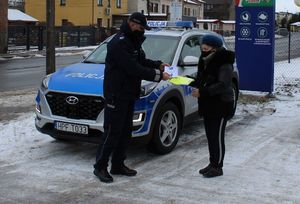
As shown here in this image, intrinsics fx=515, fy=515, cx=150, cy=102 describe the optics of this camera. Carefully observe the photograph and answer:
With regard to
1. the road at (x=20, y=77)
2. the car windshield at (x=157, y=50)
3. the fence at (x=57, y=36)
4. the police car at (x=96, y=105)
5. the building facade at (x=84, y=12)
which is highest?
the building facade at (x=84, y=12)

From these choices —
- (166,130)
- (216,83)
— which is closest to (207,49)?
(216,83)

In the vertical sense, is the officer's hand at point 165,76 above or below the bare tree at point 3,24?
below

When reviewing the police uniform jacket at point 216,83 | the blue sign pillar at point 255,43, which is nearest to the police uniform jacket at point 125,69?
the police uniform jacket at point 216,83

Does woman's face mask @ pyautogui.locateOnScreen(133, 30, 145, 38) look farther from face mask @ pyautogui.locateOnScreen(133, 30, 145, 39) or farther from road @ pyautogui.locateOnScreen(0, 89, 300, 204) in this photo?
road @ pyautogui.locateOnScreen(0, 89, 300, 204)

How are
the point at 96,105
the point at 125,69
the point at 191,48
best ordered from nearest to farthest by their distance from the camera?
the point at 125,69 → the point at 96,105 → the point at 191,48

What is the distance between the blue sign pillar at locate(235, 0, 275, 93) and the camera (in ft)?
40.0

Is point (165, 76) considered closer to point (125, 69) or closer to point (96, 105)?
point (125, 69)

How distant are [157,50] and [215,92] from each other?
221cm

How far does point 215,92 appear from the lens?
5.82 metres

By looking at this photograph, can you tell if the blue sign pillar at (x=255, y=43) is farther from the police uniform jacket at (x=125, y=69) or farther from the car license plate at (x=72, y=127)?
the police uniform jacket at (x=125, y=69)

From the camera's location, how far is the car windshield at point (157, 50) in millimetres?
7680

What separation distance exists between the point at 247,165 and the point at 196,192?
1.30 meters

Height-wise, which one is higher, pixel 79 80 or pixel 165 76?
pixel 165 76

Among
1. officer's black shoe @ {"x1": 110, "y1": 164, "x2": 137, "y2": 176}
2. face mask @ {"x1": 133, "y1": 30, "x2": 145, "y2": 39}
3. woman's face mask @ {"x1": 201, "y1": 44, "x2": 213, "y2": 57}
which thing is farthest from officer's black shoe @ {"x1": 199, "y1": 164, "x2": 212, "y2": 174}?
face mask @ {"x1": 133, "y1": 30, "x2": 145, "y2": 39}
